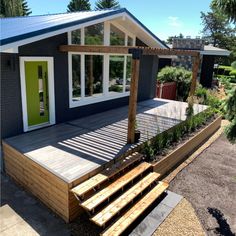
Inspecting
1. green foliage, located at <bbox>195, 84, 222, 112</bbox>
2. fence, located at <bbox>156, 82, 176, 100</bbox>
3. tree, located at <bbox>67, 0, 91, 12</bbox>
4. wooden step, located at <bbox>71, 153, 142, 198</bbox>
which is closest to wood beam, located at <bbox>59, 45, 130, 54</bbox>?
wooden step, located at <bbox>71, 153, 142, 198</bbox>

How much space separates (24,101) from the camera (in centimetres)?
648

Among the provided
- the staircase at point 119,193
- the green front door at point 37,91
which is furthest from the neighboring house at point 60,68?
the staircase at point 119,193

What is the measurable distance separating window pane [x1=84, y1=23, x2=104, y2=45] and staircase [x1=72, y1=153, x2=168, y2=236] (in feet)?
14.8

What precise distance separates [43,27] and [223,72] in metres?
29.6

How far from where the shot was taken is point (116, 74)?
984cm

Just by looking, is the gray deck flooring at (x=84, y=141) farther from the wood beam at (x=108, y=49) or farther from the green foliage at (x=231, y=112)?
the green foliage at (x=231, y=112)

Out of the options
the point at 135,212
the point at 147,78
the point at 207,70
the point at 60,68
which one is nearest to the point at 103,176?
the point at 135,212

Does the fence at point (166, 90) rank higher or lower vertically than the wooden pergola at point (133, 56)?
lower

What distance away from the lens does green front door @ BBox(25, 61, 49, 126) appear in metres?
6.64

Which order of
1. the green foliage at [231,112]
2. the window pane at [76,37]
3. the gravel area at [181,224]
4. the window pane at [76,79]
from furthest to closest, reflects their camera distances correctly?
the window pane at [76,79], the window pane at [76,37], the gravel area at [181,224], the green foliage at [231,112]

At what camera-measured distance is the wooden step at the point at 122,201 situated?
4082 millimetres

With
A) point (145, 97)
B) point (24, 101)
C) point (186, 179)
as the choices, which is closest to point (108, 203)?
point (186, 179)

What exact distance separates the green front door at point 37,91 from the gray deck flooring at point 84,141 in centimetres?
43

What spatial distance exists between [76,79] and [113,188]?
4.47m
